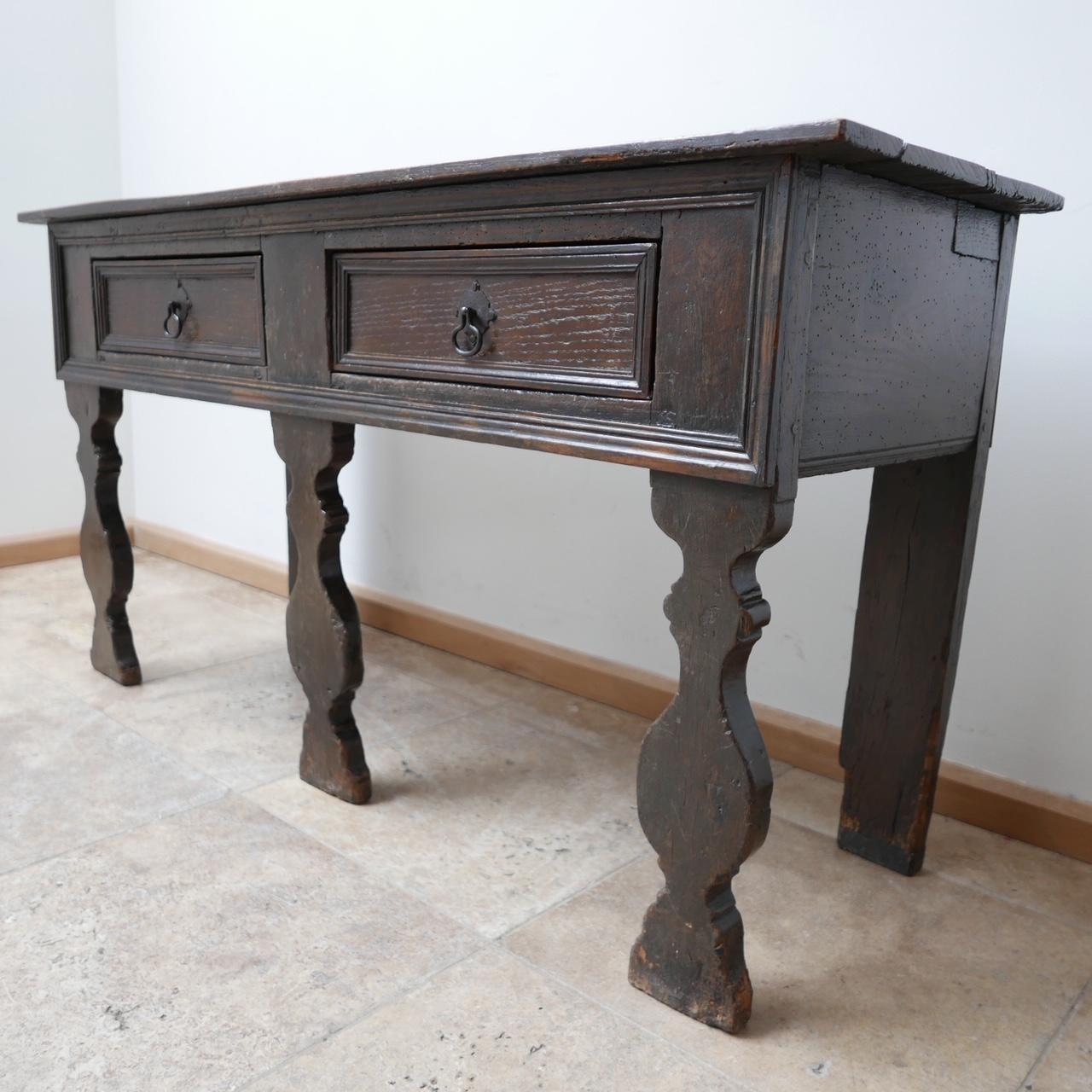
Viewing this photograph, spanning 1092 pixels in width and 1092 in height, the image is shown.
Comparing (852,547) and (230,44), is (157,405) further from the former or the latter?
(852,547)

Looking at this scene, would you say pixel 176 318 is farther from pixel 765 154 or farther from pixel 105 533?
pixel 765 154

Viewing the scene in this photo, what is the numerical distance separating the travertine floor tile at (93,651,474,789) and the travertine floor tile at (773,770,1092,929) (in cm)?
69

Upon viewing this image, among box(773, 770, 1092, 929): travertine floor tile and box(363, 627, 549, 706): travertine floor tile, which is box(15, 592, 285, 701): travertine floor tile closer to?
box(363, 627, 549, 706): travertine floor tile

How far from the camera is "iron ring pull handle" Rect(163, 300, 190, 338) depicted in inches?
65.9

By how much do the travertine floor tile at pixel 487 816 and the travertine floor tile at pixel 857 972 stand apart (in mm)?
79

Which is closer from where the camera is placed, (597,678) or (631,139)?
(631,139)

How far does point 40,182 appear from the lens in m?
2.94

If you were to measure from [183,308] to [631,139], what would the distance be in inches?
32.6

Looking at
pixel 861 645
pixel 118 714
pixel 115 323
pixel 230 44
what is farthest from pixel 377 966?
pixel 230 44

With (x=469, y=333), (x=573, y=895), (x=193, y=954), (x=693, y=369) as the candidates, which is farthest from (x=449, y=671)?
(x=693, y=369)

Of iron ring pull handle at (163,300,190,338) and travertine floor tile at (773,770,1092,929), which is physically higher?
iron ring pull handle at (163,300,190,338)

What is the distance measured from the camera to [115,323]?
1.85 m

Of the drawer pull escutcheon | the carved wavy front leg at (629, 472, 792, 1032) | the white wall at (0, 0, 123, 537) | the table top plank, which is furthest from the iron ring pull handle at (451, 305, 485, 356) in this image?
the white wall at (0, 0, 123, 537)

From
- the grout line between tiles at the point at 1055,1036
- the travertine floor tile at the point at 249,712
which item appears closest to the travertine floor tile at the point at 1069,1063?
the grout line between tiles at the point at 1055,1036
